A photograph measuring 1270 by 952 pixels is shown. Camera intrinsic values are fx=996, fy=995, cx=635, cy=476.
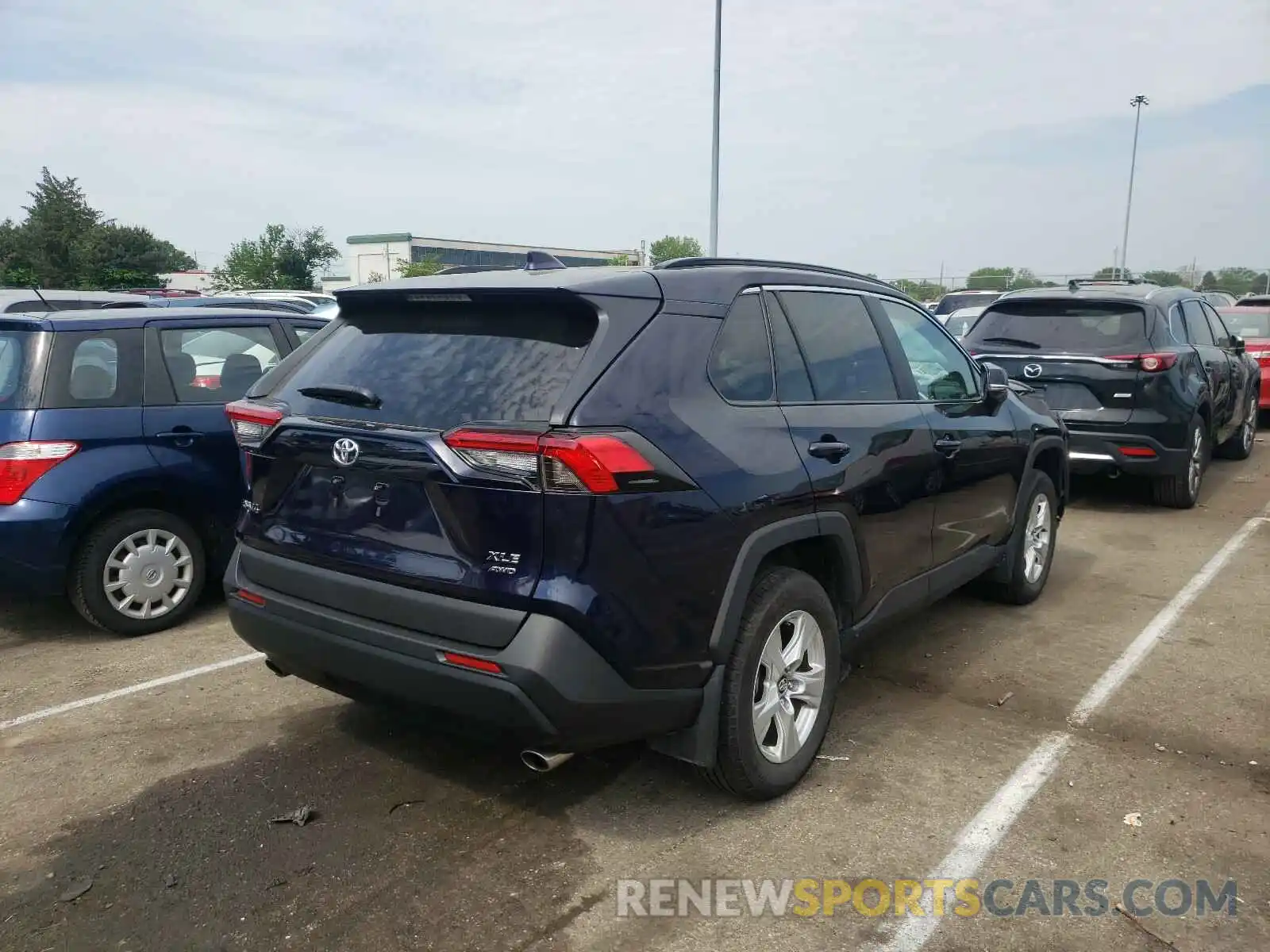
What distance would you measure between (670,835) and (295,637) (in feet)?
4.43

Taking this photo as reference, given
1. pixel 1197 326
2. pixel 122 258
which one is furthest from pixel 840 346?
pixel 122 258

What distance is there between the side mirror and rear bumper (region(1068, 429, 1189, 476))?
303cm

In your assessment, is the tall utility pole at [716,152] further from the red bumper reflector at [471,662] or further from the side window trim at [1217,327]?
the red bumper reflector at [471,662]

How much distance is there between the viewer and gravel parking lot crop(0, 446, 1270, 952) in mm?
2725

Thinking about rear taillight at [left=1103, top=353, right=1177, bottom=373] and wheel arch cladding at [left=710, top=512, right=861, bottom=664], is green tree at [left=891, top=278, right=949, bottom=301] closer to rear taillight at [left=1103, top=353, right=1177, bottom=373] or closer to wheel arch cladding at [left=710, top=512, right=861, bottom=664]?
rear taillight at [left=1103, top=353, right=1177, bottom=373]

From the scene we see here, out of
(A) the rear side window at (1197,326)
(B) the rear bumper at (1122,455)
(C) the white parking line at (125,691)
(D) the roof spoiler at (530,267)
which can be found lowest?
(C) the white parking line at (125,691)

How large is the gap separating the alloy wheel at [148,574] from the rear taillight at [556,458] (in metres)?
3.19

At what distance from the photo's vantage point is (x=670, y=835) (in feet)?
10.4

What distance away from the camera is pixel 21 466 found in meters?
4.71

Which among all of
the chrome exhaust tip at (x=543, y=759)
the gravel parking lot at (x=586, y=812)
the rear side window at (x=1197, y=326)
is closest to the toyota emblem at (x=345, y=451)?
the gravel parking lot at (x=586, y=812)

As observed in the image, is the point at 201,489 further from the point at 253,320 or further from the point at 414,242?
the point at 414,242

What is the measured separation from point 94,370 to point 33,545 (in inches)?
36.4

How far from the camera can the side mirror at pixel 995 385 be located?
4844 mm

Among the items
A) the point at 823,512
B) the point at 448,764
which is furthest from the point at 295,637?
the point at 823,512
